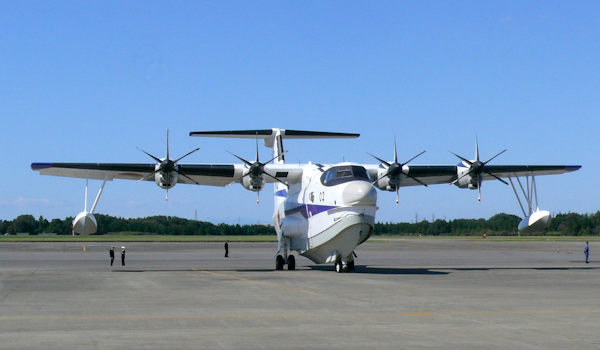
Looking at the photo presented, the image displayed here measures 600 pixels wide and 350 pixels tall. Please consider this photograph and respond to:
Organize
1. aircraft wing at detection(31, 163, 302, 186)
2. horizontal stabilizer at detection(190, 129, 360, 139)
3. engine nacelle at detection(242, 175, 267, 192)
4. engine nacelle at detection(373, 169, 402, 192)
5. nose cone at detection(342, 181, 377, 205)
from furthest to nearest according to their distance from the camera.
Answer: horizontal stabilizer at detection(190, 129, 360, 139), engine nacelle at detection(373, 169, 402, 192), aircraft wing at detection(31, 163, 302, 186), engine nacelle at detection(242, 175, 267, 192), nose cone at detection(342, 181, 377, 205)

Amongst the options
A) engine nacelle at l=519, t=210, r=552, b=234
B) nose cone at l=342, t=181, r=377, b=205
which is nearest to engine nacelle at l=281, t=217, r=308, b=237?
nose cone at l=342, t=181, r=377, b=205

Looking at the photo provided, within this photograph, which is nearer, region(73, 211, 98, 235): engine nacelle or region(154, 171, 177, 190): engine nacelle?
region(73, 211, 98, 235): engine nacelle

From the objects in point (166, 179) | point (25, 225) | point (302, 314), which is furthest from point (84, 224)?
point (25, 225)

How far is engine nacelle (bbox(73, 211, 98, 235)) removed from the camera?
26188mm

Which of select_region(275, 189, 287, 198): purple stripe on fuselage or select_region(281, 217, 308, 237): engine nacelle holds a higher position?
select_region(275, 189, 287, 198): purple stripe on fuselage

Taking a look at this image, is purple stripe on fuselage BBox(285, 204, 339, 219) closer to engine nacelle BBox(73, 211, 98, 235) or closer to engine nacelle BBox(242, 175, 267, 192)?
engine nacelle BBox(242, 175, 267, 192)

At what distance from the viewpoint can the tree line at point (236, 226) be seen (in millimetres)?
106750

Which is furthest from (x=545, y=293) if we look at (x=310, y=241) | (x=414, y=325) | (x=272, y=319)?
(x=310, y=241)

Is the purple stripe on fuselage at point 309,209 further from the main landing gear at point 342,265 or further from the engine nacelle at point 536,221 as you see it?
the engine nacelle at point 536,221

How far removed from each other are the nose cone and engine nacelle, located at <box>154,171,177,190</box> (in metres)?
8.11

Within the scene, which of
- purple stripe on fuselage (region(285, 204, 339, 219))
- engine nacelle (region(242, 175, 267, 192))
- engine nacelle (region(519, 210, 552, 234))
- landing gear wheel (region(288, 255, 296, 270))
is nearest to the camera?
purple stripe on fuselage (region(285, 204, 339, 219))

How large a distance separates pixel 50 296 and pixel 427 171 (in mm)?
18671

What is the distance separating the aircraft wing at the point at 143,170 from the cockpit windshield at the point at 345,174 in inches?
143

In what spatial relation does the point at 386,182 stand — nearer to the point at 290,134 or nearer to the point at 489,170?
the point at 489,170
